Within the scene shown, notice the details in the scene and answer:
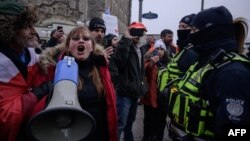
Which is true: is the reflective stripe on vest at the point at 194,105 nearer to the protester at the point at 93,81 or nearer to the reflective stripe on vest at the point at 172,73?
the protester at the point at 93,81

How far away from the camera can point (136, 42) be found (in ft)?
17.4

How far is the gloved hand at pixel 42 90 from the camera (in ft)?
8.15

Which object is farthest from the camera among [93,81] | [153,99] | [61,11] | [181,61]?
[61,11]

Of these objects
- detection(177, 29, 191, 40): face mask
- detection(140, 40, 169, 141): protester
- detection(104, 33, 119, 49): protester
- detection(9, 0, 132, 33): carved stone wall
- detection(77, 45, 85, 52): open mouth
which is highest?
detection(9, 0, 132, 33): carved stone wall

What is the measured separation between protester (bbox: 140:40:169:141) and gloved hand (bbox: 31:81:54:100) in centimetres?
360

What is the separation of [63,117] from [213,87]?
42.6 inches

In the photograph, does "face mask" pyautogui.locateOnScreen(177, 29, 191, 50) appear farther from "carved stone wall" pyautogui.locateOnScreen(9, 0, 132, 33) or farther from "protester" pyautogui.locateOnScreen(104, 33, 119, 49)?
"carved stone wall" pyautogui.locateOnScreen(9, 0, 132, 33)

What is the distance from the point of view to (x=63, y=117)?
2.14 m

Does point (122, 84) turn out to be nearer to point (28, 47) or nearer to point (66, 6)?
point (28, 47)

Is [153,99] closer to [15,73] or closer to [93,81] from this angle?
[93,81]

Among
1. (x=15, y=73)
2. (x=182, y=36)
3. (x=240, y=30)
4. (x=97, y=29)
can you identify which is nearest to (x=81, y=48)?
(x=15, y=73)

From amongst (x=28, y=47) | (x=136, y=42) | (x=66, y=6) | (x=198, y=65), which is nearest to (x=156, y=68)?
(x=136, y=42)

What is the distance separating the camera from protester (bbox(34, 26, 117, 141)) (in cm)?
291

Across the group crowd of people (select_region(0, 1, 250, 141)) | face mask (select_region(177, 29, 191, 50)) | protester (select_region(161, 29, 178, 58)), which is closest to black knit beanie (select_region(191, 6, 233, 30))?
crowd of people (select_region(0, 1, 250, 141))
